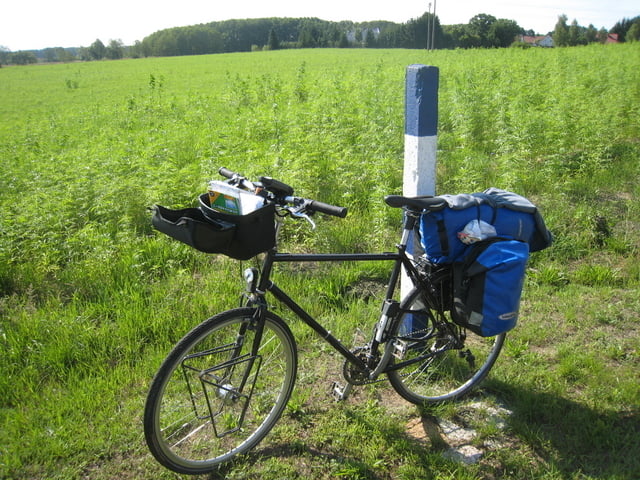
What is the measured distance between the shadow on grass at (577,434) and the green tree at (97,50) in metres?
111

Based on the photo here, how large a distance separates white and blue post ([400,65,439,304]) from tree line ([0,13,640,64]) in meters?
60.9

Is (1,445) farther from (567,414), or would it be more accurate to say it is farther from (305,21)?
(305,21)

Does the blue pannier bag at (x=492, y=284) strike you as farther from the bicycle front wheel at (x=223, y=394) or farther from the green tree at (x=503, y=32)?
the green tree at (x=503, y=32)

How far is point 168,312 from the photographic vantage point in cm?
399

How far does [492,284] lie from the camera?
8.61 ft

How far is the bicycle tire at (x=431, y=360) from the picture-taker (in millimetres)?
3000

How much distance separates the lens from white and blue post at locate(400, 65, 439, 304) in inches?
119

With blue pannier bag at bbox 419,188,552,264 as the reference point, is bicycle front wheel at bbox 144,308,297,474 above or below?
below

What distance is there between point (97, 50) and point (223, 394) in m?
116

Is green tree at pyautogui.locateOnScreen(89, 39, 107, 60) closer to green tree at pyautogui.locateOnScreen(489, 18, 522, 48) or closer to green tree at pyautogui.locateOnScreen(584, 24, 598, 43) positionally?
green tree at pyautogui.locateOnScreen(489, 18, 522, 48)

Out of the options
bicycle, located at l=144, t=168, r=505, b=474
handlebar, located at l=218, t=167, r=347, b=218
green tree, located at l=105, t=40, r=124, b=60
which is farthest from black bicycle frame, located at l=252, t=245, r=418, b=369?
green tree, located at l=105, t=40, r=124, b=60

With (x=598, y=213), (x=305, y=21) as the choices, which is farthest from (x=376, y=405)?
(x=305, y=21)

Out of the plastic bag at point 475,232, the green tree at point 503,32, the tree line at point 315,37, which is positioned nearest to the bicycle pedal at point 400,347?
the plastic bag at point 475,232

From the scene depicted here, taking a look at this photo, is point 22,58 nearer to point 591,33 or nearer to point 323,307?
point 591,33
